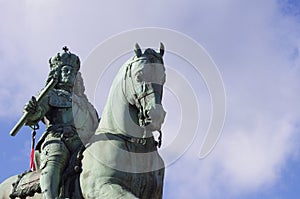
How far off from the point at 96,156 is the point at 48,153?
1.10 m

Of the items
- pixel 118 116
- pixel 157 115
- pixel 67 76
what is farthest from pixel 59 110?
pixel 157 115

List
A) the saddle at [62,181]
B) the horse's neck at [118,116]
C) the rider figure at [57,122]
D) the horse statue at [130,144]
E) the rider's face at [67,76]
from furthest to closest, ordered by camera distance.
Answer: the rider's face at [67,76]
the rider figure at [57,122]
the saddle at [62,181]
the horse's neck at [118,116]
the horse statue at [130,144]

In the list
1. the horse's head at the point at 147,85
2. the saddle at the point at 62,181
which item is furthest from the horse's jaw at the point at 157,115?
the saddle at the point at 62,181

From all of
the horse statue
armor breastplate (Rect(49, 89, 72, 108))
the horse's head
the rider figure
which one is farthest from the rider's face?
the horse's head

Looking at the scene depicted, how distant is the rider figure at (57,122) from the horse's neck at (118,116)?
2.57 ft

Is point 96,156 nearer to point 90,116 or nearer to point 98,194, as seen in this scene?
point 98,194

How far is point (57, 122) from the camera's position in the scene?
33.8 feet

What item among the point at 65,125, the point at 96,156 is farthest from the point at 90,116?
the point at 96,156

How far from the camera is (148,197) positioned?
877cm

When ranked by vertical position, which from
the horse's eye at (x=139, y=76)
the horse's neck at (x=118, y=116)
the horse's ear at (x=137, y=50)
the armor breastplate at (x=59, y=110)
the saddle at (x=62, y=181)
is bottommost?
the saddle at (x=62, y=181)

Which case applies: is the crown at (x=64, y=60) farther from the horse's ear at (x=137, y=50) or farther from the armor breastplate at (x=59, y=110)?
the horse's ear at (x=137, y=50)

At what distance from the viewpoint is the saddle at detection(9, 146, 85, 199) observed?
9227 millimetres

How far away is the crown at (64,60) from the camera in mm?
10773

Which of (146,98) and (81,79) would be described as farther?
(81,79)
